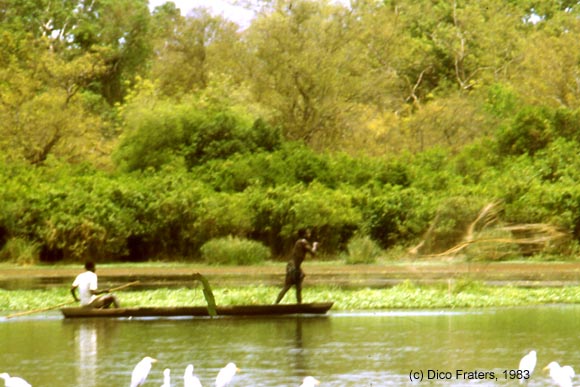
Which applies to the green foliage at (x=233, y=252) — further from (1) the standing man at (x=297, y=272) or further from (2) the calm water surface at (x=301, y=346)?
(1) the standing man at (x=297, y=272)

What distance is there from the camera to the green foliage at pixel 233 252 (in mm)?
44219

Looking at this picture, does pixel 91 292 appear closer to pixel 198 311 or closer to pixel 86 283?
pixel 86 283

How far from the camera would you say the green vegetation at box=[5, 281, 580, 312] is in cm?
3005

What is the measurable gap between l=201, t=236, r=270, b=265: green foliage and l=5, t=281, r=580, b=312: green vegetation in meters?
11.3

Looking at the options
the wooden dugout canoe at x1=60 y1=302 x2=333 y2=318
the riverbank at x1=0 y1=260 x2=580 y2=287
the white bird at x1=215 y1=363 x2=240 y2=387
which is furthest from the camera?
the riverbank at x1=0 y1=260 x2=580 y2=287

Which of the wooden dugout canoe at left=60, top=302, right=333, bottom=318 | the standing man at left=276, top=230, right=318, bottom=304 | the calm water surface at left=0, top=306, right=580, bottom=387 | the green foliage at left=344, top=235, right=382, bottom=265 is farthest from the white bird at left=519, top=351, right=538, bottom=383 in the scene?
the green foliage at left=344, top=235, right=382, bottom=265

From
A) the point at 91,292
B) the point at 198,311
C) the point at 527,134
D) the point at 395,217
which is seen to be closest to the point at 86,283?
the point at 91,292

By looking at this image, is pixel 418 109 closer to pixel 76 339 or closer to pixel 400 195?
pixel 400 195

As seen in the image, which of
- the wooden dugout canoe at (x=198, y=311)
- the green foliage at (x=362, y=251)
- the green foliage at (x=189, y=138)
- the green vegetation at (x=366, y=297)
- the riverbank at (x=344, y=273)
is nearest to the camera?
the wooden dugout canoe at (x=198, y=311)

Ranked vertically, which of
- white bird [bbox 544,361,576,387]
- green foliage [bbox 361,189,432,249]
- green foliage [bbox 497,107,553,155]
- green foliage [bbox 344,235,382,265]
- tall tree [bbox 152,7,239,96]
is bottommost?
white bird [bbox 544,361,576,387]

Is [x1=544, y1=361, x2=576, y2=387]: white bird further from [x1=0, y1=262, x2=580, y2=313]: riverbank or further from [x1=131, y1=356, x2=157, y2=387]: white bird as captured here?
[x1=0, y1=262, x2=580, y2=313]: riverbank

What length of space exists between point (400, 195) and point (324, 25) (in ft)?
69.5

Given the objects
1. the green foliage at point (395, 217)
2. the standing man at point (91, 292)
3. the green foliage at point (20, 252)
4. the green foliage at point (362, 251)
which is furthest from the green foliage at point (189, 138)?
the standing man at point (91, 292)

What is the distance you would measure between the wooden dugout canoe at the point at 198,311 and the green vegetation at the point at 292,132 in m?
3.85
